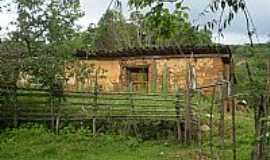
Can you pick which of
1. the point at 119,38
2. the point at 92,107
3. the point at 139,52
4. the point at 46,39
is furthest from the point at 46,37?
the point at 119,38

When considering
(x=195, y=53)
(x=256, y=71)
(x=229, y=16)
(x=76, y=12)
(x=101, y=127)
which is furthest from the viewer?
(x=195, y=53)

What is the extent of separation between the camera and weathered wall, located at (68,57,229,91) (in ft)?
68.8

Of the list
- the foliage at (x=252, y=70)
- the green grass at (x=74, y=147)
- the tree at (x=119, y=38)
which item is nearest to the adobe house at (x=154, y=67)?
the green grass at (x=74, y=147)

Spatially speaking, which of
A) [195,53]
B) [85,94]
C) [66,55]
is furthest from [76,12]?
[195,53]

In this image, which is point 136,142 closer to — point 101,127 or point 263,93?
point 101,127

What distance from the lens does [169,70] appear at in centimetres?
2164

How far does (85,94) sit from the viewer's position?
1505 cm

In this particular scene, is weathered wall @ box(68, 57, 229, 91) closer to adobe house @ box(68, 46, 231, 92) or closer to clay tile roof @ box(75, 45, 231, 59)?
adobe house @ box(68, 46, 231, 92)

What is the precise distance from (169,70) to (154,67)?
58cm

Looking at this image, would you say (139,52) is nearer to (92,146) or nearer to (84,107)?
(84,107)

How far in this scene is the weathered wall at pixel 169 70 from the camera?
826 inches

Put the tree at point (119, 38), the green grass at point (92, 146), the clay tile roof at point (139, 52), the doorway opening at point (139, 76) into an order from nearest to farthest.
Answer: the green grass at point (92, 146)
the clay tile roof at point (139, 52)
the doorway opening at point (139, 76)
the tree at point (119, 38)

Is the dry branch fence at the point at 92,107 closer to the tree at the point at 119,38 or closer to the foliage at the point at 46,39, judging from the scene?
the foliage at the point at 46,39

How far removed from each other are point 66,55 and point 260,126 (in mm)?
9947
